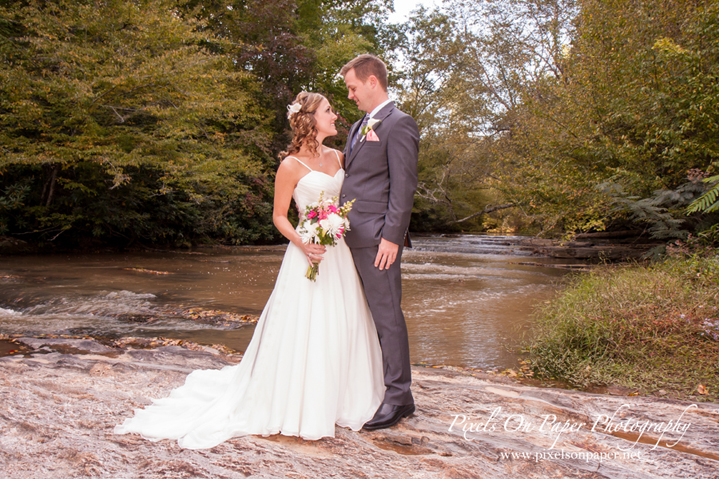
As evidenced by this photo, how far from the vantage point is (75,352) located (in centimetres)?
440

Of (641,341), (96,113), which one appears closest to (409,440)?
(641,341)

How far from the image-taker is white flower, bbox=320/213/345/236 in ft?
8.49

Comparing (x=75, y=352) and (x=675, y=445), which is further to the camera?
(x=75, y=352)

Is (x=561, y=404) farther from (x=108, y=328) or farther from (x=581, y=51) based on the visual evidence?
(x=581, y=51)

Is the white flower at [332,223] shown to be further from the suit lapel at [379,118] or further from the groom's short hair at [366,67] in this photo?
→ the groom's short hair at [366,67]

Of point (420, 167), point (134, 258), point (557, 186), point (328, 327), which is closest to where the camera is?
point (328, 327)

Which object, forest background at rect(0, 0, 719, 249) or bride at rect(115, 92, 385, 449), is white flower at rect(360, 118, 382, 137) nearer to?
bride at rect(115, 92, 385, 449)

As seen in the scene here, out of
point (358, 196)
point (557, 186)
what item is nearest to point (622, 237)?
point (557, 186)

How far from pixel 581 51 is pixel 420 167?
21606mm

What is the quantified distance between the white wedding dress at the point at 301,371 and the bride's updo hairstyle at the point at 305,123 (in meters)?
0.18

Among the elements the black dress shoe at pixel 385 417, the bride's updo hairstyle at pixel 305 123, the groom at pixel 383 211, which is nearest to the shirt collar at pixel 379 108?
the groom at pixel 383 211

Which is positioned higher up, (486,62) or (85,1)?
(486,62)

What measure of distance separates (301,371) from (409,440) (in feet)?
2.24

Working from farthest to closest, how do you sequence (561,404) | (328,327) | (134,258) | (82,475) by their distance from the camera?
(134,258) < (561,404) < (328,327) < (82,475)
